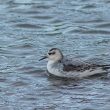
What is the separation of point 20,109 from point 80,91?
1.96 m

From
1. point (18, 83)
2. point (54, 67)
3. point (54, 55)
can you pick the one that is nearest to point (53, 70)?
point (54, 67)

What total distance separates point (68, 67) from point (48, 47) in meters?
2.39

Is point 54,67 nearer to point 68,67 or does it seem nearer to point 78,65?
point 68,67

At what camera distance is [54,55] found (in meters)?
18.9

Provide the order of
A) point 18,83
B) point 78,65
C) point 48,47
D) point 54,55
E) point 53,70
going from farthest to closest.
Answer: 1. point 48,47
2. point 54,55
3. point 53,70
4. point 78,65
5. point 18,83

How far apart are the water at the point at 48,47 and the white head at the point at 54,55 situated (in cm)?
40

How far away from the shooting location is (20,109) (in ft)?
50.4

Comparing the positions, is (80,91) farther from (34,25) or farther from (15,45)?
(34,25)

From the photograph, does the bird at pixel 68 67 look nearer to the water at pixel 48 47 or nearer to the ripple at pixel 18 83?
the water at pixel 48 47

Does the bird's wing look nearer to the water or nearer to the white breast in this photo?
the white breast

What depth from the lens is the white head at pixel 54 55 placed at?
18.9m

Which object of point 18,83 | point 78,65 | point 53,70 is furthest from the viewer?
point 53,70

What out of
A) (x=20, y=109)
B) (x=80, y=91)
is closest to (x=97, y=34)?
(x=80, y=91)

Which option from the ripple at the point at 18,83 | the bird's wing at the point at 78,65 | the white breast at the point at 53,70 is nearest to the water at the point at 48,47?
the ripple at the point at 18,83
